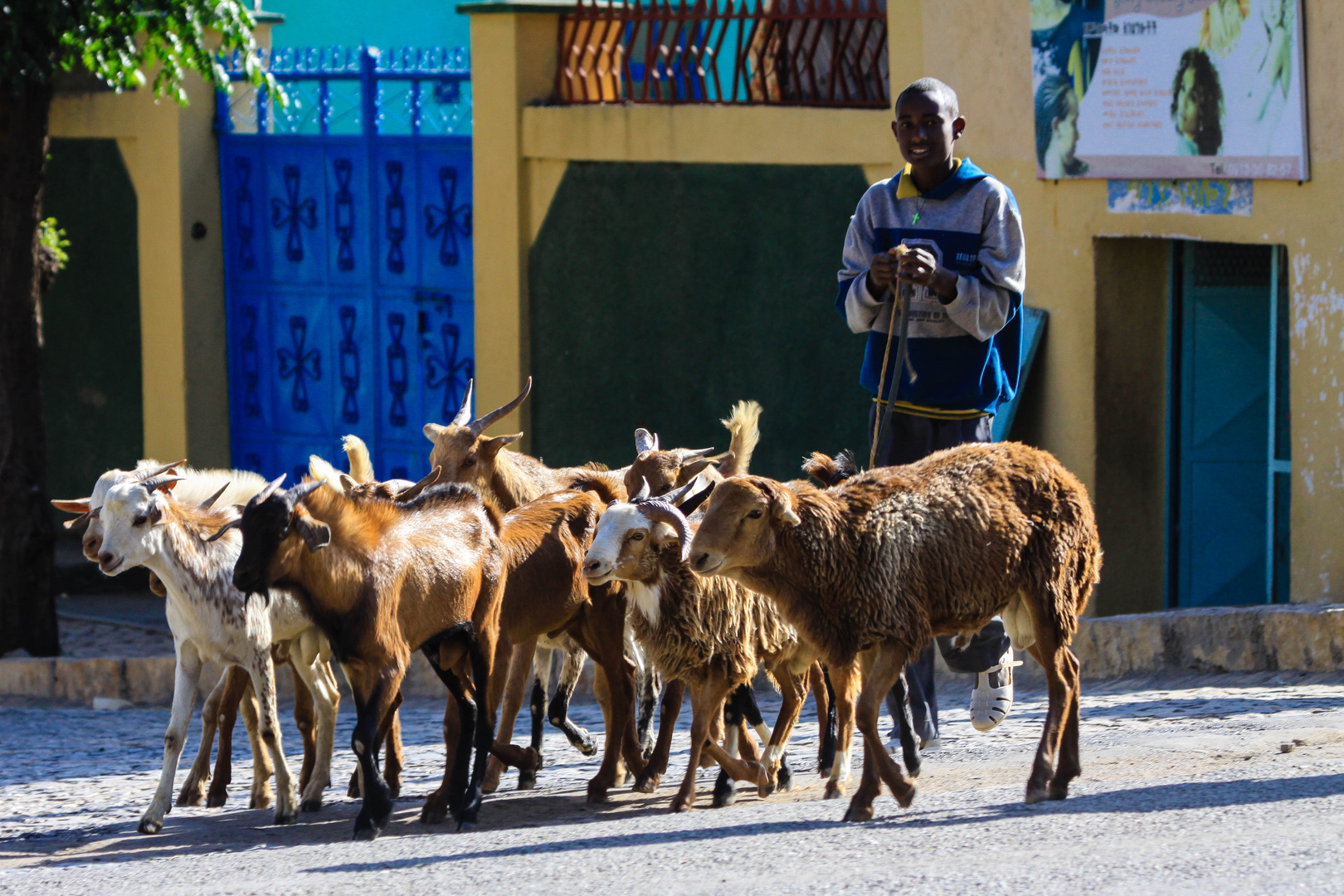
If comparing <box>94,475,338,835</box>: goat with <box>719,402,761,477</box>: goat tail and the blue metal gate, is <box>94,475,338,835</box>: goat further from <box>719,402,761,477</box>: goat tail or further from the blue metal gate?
the blue metal gate

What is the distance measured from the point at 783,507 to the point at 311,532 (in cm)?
153

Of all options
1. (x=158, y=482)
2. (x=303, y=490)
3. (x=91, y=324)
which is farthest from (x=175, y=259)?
(x=303, y=490)

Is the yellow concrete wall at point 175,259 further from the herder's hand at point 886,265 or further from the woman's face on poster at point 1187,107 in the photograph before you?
the herder's hand at point 886,265

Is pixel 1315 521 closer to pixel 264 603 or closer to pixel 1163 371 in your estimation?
pixel 1163 371

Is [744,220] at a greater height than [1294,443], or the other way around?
[744,220]

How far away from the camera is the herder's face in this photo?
625cm

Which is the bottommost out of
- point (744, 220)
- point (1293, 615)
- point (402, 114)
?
point (1293, 615)

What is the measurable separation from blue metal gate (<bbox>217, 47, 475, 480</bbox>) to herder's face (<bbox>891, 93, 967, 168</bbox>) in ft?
23.6

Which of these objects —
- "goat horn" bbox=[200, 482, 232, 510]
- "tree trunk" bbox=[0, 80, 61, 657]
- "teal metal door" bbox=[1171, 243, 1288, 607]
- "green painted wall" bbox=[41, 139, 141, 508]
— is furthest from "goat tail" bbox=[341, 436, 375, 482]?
"green painted wall" bbox=[41, 139, 141, 508]

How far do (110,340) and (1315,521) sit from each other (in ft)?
31.4

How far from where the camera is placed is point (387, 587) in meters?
6.16

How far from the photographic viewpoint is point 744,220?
11.7 m

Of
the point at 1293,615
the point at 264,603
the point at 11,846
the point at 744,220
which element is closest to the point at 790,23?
the point at 744,220

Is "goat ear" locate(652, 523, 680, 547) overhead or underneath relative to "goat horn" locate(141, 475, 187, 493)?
underneath
